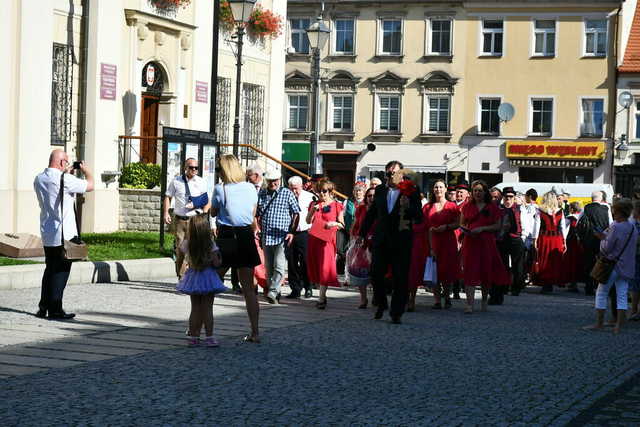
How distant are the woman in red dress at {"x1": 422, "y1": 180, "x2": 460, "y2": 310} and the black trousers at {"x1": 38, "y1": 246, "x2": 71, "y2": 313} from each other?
5173 millimetres

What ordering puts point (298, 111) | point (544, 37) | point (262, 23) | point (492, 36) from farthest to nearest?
point (298, 111) → point (492, 36) → point (544, 37) → point (262, 23)

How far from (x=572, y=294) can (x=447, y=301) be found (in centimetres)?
618

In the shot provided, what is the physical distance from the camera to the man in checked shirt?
15812mm

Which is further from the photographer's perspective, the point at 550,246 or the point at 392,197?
the point at 550,246

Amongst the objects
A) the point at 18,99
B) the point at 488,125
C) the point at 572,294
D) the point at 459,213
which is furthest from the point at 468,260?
the point at 488,125

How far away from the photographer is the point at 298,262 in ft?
57.4

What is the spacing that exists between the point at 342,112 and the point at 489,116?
7011 mm

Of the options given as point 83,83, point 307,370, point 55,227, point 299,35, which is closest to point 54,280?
point 55,227

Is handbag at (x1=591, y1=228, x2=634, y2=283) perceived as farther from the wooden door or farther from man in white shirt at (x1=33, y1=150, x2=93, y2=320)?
the wooden door

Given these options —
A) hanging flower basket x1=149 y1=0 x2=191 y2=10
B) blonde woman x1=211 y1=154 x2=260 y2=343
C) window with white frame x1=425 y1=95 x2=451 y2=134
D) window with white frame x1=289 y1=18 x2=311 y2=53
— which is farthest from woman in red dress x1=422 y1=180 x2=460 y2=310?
window with white frame x1=289 y1=18 x2=311 y2=53

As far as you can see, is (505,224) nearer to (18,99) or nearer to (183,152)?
(183,152)

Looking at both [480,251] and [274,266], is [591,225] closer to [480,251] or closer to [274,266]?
[480,251]

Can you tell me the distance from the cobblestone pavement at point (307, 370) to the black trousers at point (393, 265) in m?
0.38

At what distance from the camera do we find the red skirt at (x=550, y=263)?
22375 mm
